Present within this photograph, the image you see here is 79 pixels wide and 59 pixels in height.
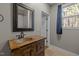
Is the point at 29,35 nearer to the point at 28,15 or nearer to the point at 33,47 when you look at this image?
the point at 33,47

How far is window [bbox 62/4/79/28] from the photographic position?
1348 millimetres

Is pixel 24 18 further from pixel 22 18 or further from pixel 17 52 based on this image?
pixel 17 52

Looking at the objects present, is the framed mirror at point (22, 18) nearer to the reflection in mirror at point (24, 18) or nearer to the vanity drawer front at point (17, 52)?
the reflection in mirror at point (24, 18)

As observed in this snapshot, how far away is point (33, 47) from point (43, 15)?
0.52m

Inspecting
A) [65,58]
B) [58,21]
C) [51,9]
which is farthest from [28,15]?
[65,58]

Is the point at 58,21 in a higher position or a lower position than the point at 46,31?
higher

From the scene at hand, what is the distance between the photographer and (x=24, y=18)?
1.34m

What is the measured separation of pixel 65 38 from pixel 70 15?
14.6 inches

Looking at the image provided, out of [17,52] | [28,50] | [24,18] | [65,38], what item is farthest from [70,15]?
[17,52]

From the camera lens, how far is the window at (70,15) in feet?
4.42

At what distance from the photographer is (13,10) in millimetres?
1245

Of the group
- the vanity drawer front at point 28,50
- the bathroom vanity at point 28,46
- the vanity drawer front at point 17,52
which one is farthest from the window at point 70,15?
the vanity drawer front at point 17,52

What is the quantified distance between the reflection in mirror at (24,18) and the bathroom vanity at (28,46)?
0.20 m

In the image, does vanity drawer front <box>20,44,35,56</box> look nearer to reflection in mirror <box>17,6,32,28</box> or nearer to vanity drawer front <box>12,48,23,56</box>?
vanity drawer front <box>12,48,23,56</box>
